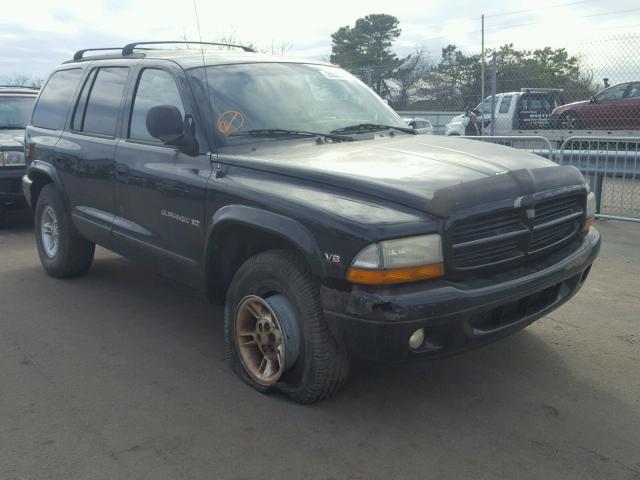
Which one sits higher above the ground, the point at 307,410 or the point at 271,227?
the point at 271,227

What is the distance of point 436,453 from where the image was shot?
10.2 ft

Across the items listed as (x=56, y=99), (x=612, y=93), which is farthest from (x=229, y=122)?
(x=612, y=93)

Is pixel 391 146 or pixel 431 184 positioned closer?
pixel 431 184

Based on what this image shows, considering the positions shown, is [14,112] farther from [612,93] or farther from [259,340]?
[612,93]

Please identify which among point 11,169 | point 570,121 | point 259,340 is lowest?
point 570,121

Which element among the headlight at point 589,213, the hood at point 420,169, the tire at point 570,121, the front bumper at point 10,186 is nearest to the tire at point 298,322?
the hood at point 420,169

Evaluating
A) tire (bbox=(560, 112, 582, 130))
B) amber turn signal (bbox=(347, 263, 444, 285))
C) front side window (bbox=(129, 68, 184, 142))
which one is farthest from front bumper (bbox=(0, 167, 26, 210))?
tire (bbox=(560, 112, 582, 130))

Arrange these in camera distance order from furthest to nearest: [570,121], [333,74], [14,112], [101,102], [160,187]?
1. [570,121]
2. [14,112]
3. [101,102]
4. [333,74]
5. [160,187]

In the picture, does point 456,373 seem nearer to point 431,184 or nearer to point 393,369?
point 393,369

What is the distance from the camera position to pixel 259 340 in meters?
3.71

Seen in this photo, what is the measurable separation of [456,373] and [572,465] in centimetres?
107

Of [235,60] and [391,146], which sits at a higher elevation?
[235,60]

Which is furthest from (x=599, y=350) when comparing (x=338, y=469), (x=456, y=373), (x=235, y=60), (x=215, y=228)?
(x=235, y=60)

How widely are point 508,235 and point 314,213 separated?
0.97 meters
